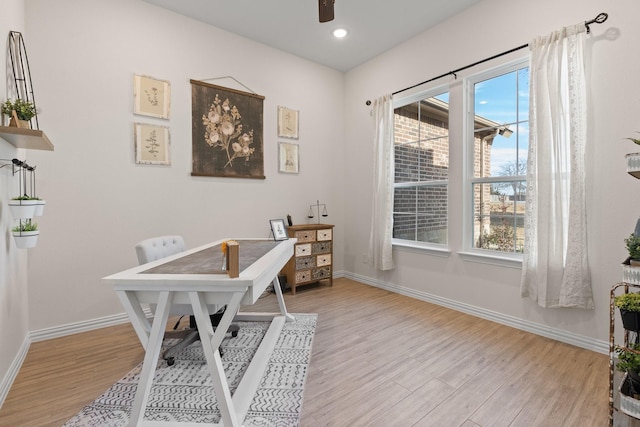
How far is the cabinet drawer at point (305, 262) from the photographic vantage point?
12.6 feet

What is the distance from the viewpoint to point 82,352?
2.34 meters

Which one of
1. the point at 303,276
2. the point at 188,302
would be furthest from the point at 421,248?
the point at 188,302

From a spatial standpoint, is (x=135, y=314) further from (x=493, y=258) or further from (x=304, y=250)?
(x=493, y=258)

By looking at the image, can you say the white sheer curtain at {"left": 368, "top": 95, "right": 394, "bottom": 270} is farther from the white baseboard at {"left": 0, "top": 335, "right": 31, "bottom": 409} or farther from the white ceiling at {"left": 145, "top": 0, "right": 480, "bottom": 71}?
the white baseboard at {"left": 0, "top": 335, "right": 31, "bottom": 409}

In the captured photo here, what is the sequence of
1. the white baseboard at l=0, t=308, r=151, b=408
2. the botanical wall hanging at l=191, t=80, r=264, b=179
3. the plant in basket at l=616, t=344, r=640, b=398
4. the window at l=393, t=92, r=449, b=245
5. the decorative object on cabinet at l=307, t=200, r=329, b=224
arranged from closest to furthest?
1. the plant in basket at l=616, t=344, r=640, b=398
2. the white baseboard at l=0, t=308, r=151, b=408
3. the botanical wall hanging at l=191, t=80, r=264, b=179
4. the window at l=393, t=92, r=449, b=245
5. the decorative object on cabinet at l=307, t=200, r=329, b=224

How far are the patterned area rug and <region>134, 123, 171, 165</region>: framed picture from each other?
1.85 metres

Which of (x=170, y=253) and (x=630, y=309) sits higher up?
(x=170, y=253)

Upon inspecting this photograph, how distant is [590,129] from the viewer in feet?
7.72

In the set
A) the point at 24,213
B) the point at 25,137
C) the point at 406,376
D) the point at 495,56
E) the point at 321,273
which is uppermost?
the point at 495,56

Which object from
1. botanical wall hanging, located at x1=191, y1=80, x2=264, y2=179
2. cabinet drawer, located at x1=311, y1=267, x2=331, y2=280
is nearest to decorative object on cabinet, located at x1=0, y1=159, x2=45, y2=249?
botanical wall hanging, located at x1=191, y1=80, x2=264, y2=179

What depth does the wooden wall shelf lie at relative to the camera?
166 centimetres

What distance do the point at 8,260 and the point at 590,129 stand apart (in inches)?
166

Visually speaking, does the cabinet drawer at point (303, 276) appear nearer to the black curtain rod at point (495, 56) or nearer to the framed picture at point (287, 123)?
the framed picture at point (287, 123)

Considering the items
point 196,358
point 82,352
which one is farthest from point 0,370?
point 196,358
